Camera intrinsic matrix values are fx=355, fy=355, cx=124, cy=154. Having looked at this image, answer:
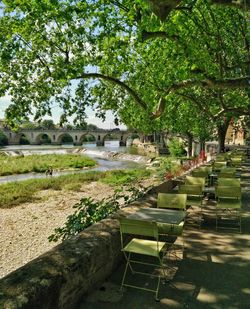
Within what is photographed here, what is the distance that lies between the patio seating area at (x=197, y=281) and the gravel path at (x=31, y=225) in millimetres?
5499

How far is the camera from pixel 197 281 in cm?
477

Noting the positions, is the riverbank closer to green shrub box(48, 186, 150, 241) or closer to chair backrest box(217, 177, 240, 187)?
green shrub box(48, 186, 150, 241)

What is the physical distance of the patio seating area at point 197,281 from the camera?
4207 mm

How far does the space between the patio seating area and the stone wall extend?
0.21 metres

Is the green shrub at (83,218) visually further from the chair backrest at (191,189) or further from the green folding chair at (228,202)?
the green folding chair at (228,202)

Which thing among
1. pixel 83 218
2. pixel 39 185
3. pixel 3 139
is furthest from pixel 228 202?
pixel 3 139

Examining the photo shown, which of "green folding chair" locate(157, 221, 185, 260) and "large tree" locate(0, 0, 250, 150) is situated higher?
"large tree" locate(0, 0, 250, 150)

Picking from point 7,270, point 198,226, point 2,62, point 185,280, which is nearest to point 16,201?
point 7,270

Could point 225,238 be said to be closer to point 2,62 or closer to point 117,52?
point 117,52

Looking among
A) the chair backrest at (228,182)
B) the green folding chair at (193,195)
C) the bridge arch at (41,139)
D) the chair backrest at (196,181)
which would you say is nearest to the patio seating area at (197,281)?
the green folding chair at (193,195)

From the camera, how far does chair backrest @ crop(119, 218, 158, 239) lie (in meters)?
4.49

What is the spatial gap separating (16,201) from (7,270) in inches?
383

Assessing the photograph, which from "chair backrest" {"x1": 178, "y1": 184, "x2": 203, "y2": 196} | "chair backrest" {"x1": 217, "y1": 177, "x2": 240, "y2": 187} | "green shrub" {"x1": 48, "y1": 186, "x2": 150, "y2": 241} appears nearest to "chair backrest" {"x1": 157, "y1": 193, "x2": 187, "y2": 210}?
"green shrub" {"x1": 48, "y1": 186, "x2": 150, "y2": 241}

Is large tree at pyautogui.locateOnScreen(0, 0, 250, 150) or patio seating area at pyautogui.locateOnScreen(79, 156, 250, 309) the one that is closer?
patio seating area at pyautogui.locateOnScreen(79, 156, 250, 309)
